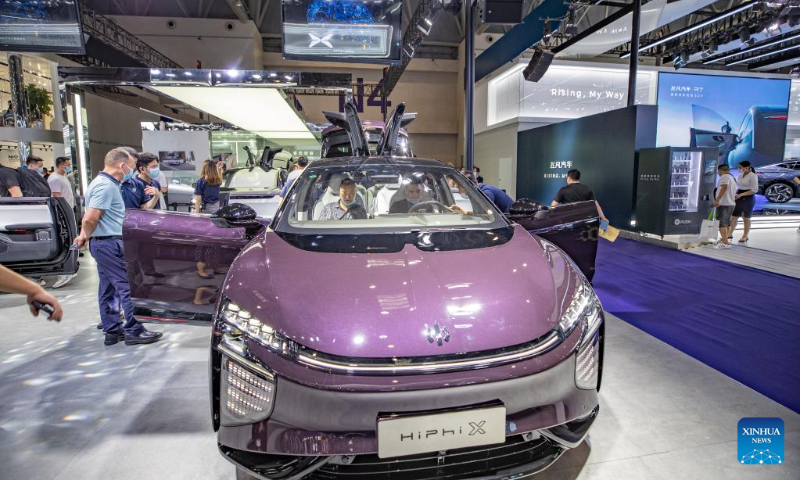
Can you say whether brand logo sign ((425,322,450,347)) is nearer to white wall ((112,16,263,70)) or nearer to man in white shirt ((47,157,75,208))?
man in white shirt ((47,157,75,208))

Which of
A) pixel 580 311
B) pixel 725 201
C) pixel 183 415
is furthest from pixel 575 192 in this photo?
pixel 183 415

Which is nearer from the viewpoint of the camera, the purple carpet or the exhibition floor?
the exhibition floor

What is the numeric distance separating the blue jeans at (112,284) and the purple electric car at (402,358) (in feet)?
6.52

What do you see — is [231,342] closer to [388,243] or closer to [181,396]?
[388,243]

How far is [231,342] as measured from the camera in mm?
1441

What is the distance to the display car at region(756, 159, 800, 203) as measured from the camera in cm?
1134

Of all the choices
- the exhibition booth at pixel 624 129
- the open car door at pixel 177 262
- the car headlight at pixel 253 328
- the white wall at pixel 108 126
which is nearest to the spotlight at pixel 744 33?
the exhibition booth at pixel 624 129

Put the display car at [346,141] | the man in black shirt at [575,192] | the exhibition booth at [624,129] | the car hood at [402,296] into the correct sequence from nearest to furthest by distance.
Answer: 1. the car hood at [402,296]
2. the man in black shirt at [575,192]
3. the display car at [346,141]
4. the exhibition booth at [624,129]

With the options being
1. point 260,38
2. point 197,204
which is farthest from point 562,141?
point 260,38

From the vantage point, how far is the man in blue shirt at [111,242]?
Result: 10.4 feet

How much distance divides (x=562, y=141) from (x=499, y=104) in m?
4.66

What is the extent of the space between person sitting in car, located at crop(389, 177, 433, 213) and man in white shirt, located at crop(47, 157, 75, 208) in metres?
5.60

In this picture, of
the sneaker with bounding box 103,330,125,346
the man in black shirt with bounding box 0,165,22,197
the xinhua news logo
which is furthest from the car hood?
the man in black shirt with bounding box 0,165,22,197

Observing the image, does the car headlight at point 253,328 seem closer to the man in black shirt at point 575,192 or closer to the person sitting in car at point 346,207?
the person sitting in car at point 346,207
